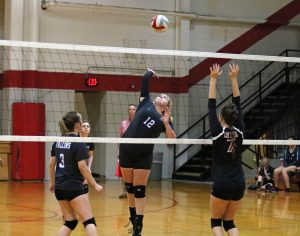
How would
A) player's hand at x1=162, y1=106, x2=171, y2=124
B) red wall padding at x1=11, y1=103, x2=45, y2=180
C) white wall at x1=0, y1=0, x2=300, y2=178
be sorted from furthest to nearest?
white wall at x1=0, y1=0, x2=300, y2=178
red wall padding at x1=11, y1=103, x2=45, y2=180
player's hand at x1=162, y1=106, x2=171, y2=124

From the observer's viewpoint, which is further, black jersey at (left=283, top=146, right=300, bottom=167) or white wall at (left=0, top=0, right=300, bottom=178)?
white wall at (left=0, top=0, right=300, bottom=178)

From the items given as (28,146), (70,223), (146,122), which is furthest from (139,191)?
(28,146)

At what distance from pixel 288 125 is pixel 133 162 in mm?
13754

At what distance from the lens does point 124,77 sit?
20250 mm

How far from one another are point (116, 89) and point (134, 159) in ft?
38.5

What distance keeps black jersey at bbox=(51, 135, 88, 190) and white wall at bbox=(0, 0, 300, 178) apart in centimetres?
1252

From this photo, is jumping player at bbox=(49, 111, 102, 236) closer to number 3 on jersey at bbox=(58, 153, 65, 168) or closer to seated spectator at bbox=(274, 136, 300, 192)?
number 3 on jersey at bbox=(58, 153, 65, 168)

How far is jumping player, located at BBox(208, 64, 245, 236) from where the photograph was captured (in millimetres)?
6864

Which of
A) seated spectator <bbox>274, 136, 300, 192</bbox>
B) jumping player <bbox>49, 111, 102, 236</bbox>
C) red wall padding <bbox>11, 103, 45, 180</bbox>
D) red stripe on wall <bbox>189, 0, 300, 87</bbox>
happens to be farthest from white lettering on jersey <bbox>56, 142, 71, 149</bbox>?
red stripe on wall <bbox>189, 0, 300, 87</bbox>

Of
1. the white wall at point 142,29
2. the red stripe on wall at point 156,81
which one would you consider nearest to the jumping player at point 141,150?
the red stripe on wall at point 156,81

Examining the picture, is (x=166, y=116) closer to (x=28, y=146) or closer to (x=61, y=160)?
(x=61, y=160)

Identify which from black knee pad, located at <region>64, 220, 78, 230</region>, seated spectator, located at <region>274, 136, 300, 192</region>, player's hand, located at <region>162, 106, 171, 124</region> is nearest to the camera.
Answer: black knee pad, located at <region>64, 220, 78, 230</region>

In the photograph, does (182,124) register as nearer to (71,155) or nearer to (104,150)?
(104,150)

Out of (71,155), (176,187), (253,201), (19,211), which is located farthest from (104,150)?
(71,155)
